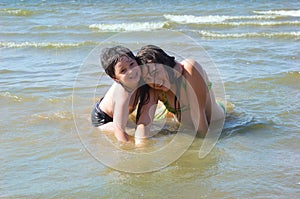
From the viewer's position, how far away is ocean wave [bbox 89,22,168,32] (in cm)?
1331

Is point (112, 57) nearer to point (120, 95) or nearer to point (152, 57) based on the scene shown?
point (152, 57)

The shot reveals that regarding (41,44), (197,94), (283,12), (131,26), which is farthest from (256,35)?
(197,94)

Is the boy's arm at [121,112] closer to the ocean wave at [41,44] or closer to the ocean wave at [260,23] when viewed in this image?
the ocean wave at [41,44]

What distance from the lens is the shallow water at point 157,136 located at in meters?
3.58

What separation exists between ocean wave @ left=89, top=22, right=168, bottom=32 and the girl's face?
29.6 feet

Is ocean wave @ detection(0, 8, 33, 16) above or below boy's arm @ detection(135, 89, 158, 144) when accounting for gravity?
below

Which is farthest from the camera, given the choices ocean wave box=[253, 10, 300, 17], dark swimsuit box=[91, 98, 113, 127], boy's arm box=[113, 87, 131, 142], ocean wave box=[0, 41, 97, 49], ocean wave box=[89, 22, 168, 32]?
ocean wave box=[253, 10, 300, 17]

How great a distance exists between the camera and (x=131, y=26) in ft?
45.8

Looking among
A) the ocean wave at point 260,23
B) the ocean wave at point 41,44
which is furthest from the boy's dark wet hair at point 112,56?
the ocean wave at point 260,23

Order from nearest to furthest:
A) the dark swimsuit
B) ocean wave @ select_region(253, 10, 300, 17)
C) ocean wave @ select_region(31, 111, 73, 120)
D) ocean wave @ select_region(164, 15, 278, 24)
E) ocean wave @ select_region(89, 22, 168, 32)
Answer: the dark swimsuit
ocean wave @ select_region(31, 111, 73, 120)
ocean wave @ select_region(89, 22, 168, 32)
ocean wave @ select_region(164, 15, 278, 24)
ocean wave @ select_region(253, 10, 300, 17)

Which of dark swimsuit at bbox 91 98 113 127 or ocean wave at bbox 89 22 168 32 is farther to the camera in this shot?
ocean wave at bbox 89 22 168 32

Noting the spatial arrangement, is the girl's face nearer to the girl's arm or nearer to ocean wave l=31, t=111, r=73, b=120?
the girl's arm

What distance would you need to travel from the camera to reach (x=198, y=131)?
4648mm

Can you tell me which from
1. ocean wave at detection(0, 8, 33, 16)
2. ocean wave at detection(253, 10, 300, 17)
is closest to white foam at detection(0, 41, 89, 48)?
ocean wave at detection(0, 8, 33, 16)
